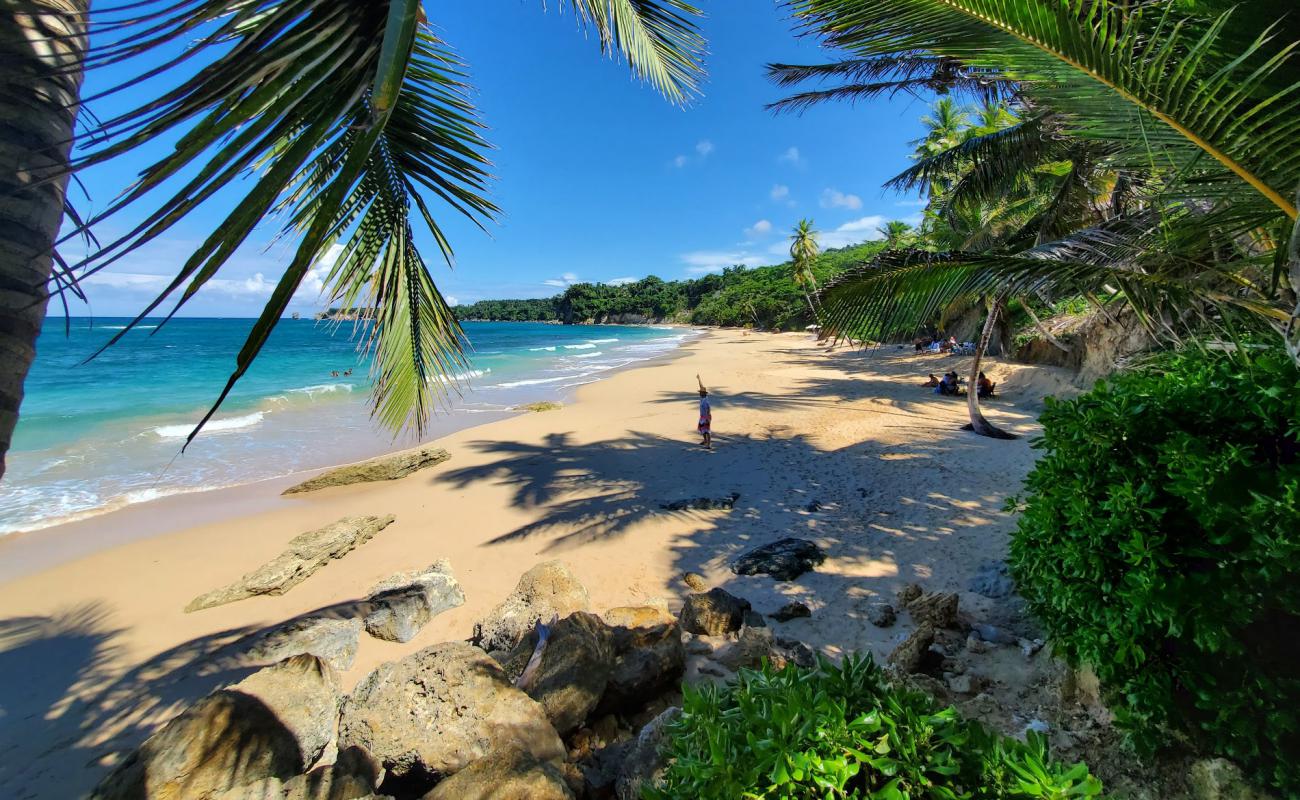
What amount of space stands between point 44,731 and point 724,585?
5249 millimetres

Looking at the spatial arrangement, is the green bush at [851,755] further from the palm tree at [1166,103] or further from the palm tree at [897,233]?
the palm tree at [897,233]

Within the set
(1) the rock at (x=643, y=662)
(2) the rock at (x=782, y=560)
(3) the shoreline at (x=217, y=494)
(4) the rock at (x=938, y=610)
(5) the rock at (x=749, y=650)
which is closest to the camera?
(1) the rock at (x=643, y=662)

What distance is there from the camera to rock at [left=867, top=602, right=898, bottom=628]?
3879 mm

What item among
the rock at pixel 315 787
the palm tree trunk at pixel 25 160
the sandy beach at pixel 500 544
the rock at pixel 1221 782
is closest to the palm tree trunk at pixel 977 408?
the sandy beach at pixel 500 544

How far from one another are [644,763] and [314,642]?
345cm

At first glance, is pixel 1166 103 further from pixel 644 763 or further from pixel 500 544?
pixel 500 544

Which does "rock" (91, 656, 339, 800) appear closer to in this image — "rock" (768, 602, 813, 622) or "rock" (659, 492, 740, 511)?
"rock" (768, 602, 813, 622)

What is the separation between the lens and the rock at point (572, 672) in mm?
2758

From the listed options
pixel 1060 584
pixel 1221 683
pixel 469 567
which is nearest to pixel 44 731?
pixel 469 567

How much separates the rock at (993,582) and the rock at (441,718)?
3.50 m

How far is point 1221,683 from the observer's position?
1794 mm

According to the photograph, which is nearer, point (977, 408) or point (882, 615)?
point (882, 615)

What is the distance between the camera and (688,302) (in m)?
95.0

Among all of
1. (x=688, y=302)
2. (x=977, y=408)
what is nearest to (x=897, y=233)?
(x=977, y=408)
